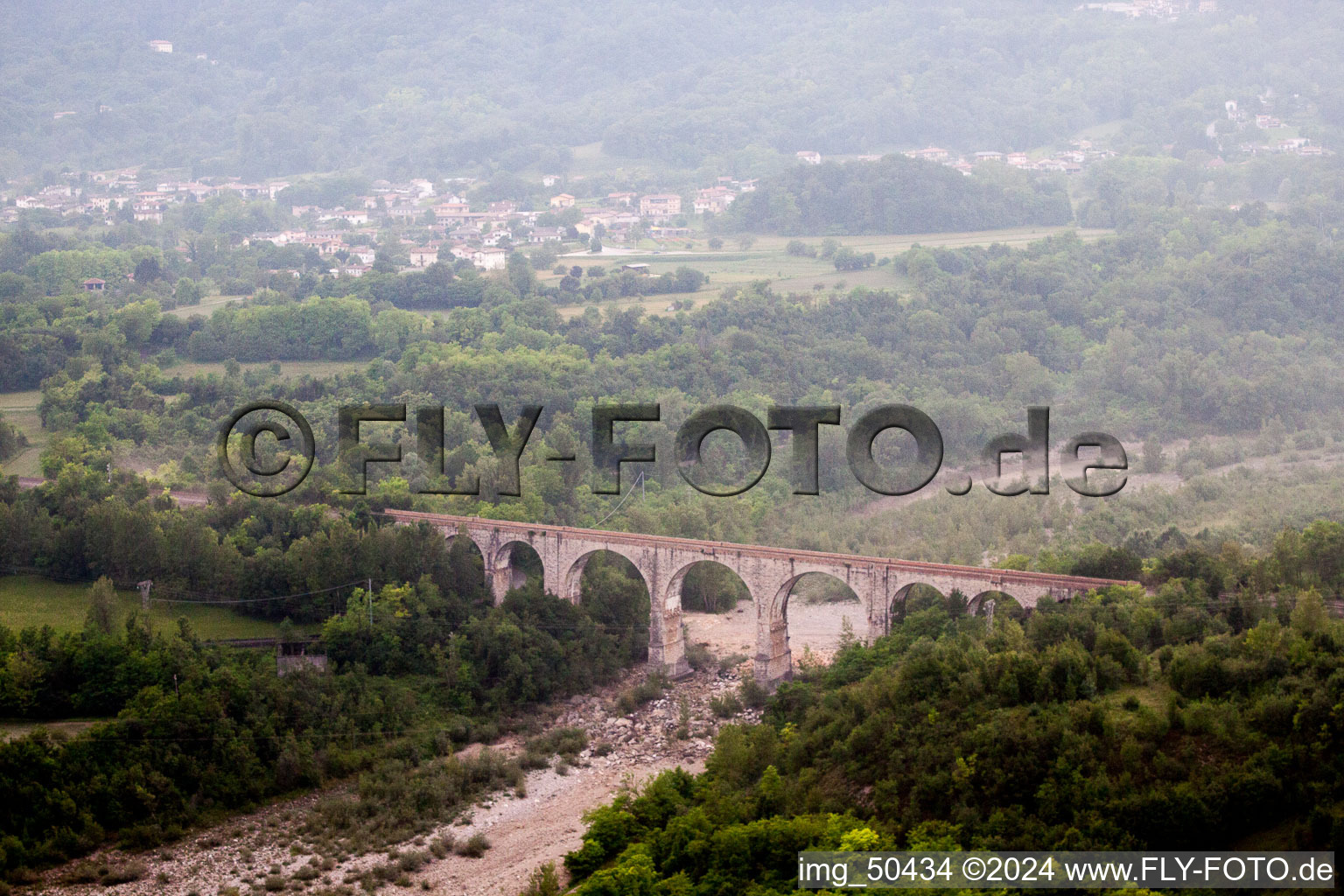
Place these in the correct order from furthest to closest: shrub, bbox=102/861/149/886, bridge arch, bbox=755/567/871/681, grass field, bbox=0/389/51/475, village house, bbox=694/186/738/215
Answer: village house, bbox=694/186/738/215 < grass field, bbox=0/389/51/475 < bridge arch, bbox=755/567/871/681 < shrub, bbox=102/861/149/886

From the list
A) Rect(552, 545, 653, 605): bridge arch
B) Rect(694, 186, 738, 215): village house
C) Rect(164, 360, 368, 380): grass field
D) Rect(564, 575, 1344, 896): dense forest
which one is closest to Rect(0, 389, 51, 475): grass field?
Rect(164, 360, 368, 380): grass field

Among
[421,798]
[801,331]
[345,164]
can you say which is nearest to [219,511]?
[421,798]

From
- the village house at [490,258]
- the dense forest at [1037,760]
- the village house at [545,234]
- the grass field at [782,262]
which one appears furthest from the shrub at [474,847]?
the village house at [545,234]

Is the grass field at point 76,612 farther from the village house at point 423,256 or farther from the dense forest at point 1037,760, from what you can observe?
the village house at point 423,256

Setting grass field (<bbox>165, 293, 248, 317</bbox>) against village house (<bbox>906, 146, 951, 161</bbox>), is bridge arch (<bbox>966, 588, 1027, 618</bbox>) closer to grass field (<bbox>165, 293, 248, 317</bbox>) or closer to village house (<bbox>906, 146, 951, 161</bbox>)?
grass field (<bbox>165, 293, 248, 317</bbox>)

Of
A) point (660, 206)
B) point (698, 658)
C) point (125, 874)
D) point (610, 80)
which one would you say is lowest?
point (125, 874)

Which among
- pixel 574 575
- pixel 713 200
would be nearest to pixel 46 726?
pixel 574 575

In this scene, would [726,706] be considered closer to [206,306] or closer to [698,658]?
[698,658]
